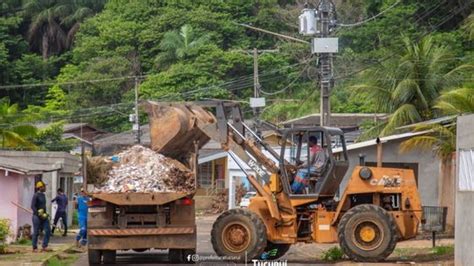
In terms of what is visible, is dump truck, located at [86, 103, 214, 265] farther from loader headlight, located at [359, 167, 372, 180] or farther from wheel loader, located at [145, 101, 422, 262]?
loader headlight, located at [359, 167, 372, 180]

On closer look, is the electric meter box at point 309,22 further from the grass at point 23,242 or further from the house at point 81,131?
the house at point 81,131

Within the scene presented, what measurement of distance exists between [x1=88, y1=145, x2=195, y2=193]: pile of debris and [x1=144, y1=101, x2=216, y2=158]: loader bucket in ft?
1.26

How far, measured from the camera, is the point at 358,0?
76000 millimetres

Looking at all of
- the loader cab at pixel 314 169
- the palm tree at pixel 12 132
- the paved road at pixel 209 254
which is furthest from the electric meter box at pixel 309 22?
the palm tree at pixel 12 132

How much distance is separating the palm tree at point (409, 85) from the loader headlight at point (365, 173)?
1534 cm

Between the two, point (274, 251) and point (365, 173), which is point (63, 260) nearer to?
point (274, 251)

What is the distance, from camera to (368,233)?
2466cm

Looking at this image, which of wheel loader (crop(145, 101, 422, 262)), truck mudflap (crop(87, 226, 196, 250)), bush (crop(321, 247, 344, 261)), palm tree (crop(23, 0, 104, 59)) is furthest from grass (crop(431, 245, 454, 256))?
palm tree (crop(23, 0, 104, 59))

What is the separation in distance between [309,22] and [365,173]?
1029 centimetres

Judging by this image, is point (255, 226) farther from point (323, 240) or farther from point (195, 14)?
point (195, 14)

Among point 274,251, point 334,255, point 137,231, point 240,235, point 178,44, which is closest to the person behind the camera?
point 137,231

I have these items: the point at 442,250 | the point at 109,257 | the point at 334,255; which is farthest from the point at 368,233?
the point at 109,257

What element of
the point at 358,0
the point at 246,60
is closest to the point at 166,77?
the point at 246,60

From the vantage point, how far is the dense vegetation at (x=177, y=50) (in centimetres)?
7006
